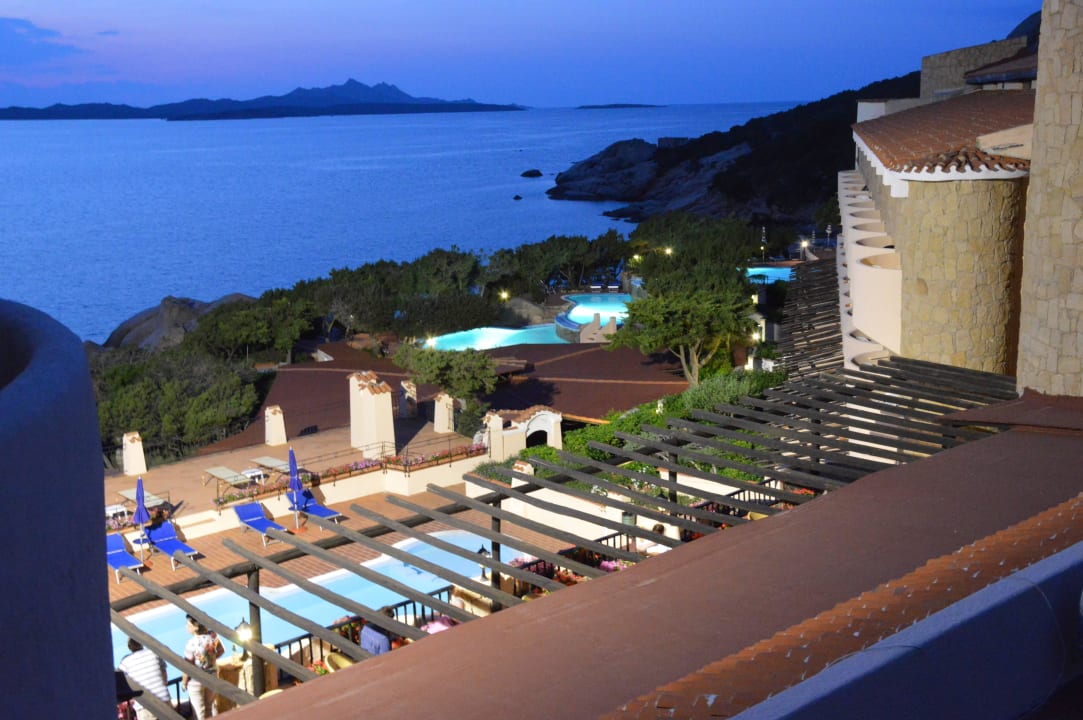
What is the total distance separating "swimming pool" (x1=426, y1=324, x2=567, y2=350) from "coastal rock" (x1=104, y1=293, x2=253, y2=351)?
29.4 ft

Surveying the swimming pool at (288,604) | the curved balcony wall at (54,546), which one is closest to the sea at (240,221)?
the swimming pool at (288,604)

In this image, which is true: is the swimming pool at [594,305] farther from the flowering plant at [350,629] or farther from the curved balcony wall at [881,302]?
the flowering plant at [350,629]

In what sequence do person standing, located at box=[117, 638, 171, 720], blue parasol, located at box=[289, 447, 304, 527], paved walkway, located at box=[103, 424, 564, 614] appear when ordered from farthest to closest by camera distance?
blue parasol, located at box=[289, 447, 304, 527] < paved walkway, located at box=[103, 424, 564, 614] < person standing, located at box=[117, 638, 171, 720]

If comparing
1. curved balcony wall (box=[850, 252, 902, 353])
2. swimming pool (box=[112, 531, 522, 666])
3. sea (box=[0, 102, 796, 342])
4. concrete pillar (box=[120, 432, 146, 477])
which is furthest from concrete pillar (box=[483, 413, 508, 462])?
sea (box=[0, 102, 796, 342])

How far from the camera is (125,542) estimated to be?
15547 mm

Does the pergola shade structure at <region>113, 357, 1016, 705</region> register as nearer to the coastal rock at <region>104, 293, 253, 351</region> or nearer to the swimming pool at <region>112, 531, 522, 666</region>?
the swimming pool at <region>112, 531, 522, 666</region>

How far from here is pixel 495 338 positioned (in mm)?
34188

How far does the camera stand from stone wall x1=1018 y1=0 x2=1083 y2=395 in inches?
238

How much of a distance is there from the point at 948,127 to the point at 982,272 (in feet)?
12.1

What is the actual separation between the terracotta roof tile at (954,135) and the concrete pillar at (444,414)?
33.3 ft

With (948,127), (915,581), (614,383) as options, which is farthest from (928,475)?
(614,383)

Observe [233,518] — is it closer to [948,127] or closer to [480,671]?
[948,127]

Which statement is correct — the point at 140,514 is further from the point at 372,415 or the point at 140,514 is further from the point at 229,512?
the point at 372,415

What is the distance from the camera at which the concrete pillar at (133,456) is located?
65.9 feet
